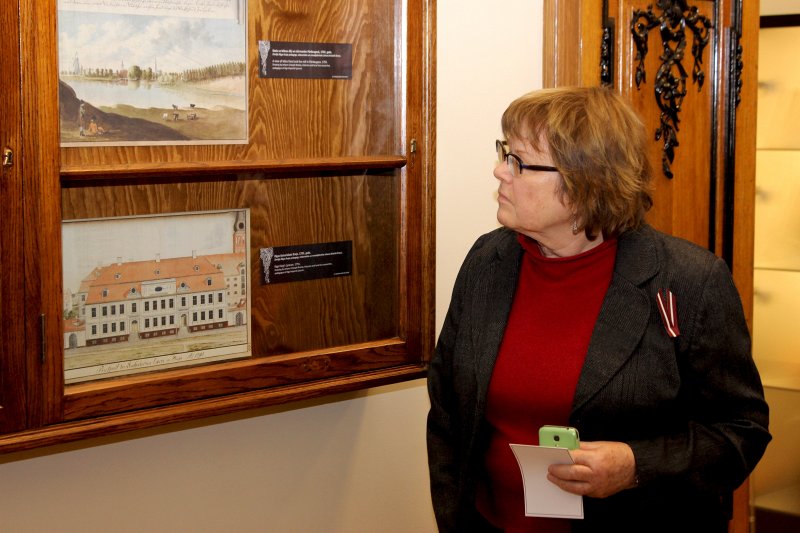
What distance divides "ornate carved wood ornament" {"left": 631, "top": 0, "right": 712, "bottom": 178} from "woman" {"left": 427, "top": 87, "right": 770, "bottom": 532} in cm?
69

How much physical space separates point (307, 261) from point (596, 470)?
2.65ft

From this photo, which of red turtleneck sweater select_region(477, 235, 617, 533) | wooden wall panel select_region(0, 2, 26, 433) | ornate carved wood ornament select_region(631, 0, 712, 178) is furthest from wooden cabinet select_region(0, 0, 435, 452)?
ornate carved wood ornament select_region(631, 0, 712, 178)

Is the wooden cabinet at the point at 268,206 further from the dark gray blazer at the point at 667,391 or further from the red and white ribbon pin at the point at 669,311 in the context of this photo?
the red and white ribbon pin at the point at 669,311

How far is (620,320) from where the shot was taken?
1784 mm

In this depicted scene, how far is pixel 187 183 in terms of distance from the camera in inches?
75.6

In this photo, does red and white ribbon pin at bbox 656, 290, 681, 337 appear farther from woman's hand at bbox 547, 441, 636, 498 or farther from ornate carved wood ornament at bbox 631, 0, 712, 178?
ornate carved wood ornament at bbox 631, 0, 712, 178

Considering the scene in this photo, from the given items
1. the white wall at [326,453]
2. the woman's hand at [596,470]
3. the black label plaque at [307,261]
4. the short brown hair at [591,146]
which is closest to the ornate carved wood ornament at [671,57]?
the white wall at [326,453]

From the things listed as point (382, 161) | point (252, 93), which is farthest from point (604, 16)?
point (252, 93)

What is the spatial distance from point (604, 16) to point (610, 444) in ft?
3.92

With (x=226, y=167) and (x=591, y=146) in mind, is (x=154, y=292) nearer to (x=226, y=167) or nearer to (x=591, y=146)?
(x=226, y=167)

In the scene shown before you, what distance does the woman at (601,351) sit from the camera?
1762mm

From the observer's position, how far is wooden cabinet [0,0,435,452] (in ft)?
5.40

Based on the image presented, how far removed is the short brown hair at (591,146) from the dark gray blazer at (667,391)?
0.09m

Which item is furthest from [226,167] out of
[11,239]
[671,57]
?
[671,57]
